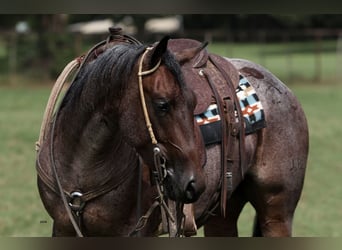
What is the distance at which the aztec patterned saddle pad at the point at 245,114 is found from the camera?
3033 millimetres

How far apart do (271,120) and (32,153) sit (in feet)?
23.2

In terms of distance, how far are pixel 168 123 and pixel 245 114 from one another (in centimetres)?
131

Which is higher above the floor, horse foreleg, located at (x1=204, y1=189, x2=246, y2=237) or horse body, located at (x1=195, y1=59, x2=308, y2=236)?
horse body, located at (x1=195, y1=59, x2=308, y2=236)

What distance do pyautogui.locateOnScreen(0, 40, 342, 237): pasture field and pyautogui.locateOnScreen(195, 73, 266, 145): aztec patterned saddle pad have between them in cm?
90

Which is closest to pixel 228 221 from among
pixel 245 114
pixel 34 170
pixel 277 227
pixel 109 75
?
pixel 277 227

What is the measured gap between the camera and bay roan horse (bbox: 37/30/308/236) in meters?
2.04

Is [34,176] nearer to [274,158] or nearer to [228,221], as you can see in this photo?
[228,221]

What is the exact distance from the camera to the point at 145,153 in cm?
214

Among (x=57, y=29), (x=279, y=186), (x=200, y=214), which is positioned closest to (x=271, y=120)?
(x=279, y=186)

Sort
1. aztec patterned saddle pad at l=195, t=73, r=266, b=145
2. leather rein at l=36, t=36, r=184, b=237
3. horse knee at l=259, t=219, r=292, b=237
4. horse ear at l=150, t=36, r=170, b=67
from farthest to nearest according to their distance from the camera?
horse knee at l=259, t=219, r=292, b=237 → aztec patterned saddle pad at l=195, t=73, r=266, b=145 → leather rein at l=36, t=36, r=184, b=237 → horse ear at l=150, t=36, r=170, b=67

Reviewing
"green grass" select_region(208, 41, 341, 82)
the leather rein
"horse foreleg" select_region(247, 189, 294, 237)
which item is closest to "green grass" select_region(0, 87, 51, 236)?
"horse foreleg" select_region(247, 189, 294, 237)

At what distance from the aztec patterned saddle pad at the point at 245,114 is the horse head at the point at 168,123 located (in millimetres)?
907

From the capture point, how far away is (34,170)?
870 cm

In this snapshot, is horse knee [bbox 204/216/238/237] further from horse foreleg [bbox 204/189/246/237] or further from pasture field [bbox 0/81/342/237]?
pasture field [bbox 0/81/342/237]
